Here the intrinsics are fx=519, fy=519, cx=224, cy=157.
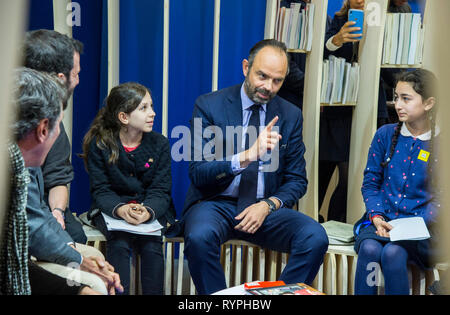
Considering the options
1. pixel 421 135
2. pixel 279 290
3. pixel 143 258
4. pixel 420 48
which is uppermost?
pixel 420 48

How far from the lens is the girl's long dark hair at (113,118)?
2.69 meters

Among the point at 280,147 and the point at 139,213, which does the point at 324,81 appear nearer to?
the point at 280,147

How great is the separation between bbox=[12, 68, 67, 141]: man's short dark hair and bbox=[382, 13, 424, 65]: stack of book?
2346mm

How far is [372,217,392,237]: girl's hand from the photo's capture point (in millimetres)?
2529

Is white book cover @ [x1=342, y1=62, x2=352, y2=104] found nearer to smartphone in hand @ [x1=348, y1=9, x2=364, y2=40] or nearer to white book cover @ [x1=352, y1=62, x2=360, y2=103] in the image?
white book cover @ [x1=352, y1=62, x2=360, y2=103]

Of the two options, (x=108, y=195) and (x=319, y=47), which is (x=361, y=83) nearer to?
(x=319, y=47)

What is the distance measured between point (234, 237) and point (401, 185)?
0.89 meters

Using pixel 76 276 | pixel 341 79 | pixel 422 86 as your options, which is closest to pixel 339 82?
pixel 341 79

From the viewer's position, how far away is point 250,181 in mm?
2674

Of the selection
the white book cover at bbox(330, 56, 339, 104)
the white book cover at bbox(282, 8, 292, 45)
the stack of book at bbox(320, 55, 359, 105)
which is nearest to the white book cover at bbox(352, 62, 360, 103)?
the stack of book at bbox(320, 55, 359, 105)

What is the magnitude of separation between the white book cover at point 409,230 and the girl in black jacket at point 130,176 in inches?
44.9

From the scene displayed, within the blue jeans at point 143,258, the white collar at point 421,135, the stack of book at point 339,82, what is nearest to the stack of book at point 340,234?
the white collar at point 421,135

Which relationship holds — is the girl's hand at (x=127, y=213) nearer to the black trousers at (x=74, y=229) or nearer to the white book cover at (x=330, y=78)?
the black trousers at (x=74, y=229)
